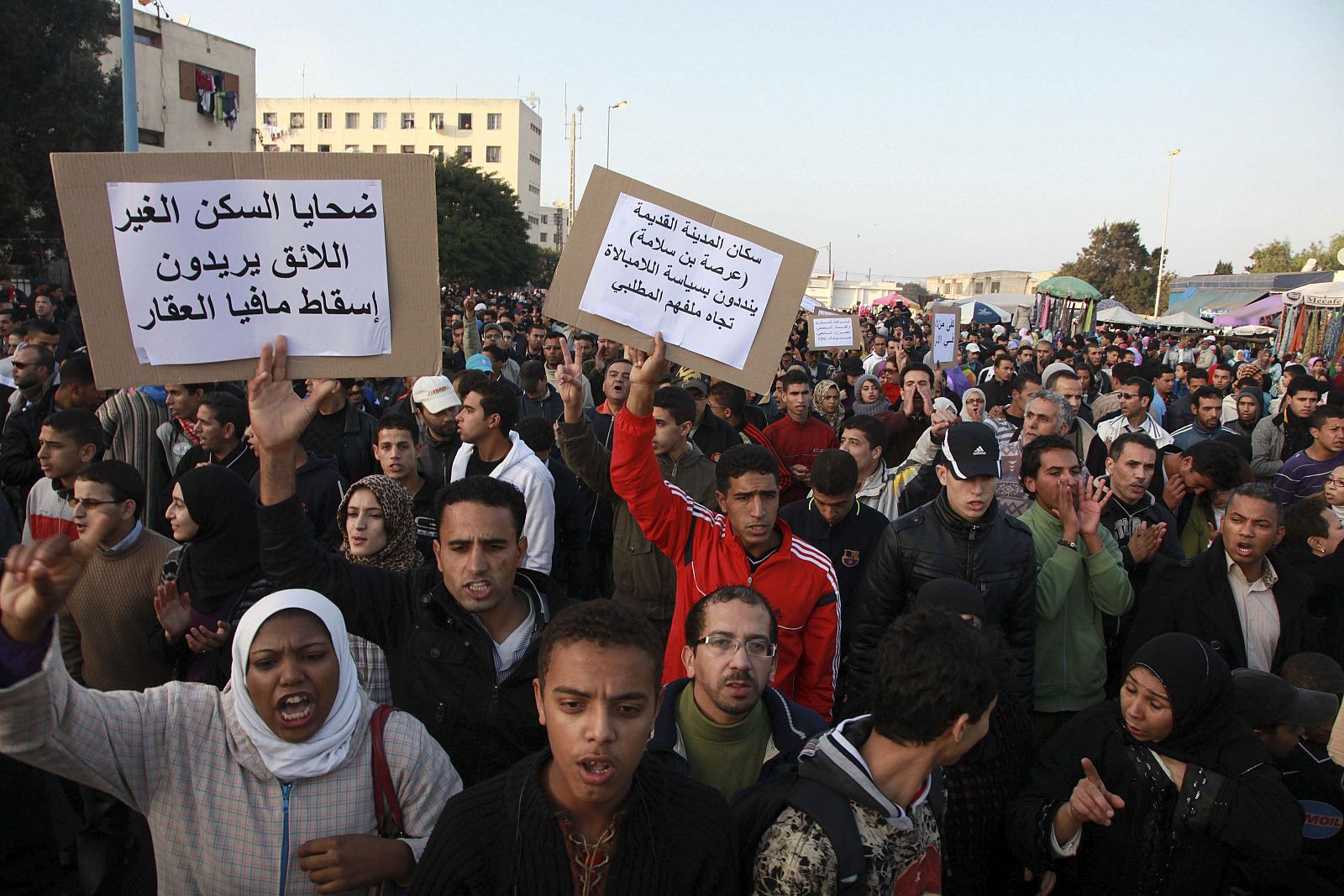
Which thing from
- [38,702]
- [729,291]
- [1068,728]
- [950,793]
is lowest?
[950,793]

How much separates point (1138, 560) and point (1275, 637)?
65 cm

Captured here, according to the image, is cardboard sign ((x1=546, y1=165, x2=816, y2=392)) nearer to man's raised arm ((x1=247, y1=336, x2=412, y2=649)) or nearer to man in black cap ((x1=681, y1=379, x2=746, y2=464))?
man's raised arm ((x1=247, y1=336, x2=412, y2=649))

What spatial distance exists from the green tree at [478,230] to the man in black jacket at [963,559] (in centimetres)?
4065

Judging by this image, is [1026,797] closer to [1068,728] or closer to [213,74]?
[1068,728]

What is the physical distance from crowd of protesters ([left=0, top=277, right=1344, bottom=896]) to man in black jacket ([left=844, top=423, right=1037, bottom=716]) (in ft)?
0.05

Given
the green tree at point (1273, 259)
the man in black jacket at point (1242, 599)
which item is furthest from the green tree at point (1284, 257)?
the man in black jacket at point (1242, 599)

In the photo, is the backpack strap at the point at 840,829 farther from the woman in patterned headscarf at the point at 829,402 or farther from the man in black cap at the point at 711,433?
the woman in patterned headscarf at the point at 829,402

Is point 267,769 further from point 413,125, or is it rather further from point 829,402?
point 413,125

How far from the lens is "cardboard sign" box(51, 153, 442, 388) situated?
2.58 metres

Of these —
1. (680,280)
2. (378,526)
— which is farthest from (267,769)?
(680,280)

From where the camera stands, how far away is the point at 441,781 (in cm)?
226

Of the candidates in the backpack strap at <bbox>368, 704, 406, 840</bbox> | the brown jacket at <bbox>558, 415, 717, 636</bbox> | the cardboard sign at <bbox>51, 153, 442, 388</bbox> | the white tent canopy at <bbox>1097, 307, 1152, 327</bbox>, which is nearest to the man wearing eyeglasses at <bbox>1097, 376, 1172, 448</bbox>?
the brown jacket at <bbox>558, 415, 717, 636</bbox>

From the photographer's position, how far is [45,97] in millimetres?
23094

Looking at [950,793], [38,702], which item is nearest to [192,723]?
[38,702]
